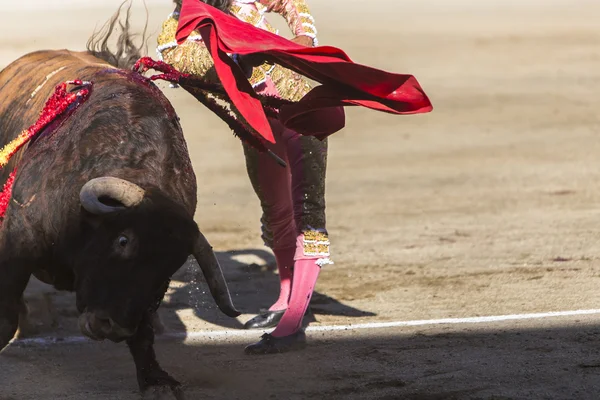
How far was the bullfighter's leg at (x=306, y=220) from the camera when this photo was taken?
4.39 m

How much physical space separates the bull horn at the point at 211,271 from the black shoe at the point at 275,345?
865 mm

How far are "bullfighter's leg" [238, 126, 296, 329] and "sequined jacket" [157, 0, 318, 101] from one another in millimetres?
266

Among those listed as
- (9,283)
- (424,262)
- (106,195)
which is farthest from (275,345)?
(424,262)

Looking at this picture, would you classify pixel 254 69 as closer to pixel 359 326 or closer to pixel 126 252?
pixel 359 326

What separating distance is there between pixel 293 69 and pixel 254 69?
31 centimetres

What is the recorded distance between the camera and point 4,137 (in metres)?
4.30

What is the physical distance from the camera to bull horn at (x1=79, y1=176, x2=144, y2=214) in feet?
10.5

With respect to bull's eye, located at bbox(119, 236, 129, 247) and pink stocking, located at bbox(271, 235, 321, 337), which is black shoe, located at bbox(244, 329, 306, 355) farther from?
bull's eye, located at bbox(119, 236, 129, 247)

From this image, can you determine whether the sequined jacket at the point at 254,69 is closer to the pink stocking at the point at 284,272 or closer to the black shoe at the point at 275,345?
the pink stocking at the point at 284,272

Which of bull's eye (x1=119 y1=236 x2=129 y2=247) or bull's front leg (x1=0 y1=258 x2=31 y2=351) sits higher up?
bull's eye (x1=119 y1=236 x2=129 y2=247)

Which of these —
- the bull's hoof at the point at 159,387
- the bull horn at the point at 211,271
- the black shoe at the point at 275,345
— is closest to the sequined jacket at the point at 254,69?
the black shoe at the point at 275,345

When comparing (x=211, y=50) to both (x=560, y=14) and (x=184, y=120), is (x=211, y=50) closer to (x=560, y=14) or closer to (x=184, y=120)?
(x=184, y=120)

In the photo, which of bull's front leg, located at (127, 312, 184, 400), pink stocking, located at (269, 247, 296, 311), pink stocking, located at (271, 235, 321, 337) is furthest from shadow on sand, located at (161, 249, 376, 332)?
bull's front leg, located at (127, 312, 184, 400)

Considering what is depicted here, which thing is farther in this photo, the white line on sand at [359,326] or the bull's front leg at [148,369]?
the white line on sand at [359,326]
